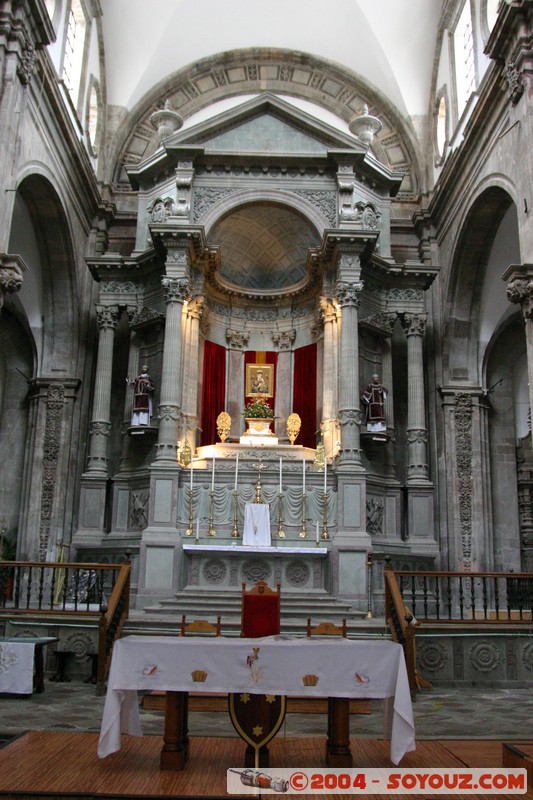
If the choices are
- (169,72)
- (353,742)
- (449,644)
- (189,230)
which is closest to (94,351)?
(189,230)

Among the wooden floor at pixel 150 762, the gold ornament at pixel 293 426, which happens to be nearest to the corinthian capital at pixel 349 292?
the gold ornament at pixel 293 426

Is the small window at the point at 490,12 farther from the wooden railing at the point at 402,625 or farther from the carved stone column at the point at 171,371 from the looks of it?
the wooden railing at the point at 402,625

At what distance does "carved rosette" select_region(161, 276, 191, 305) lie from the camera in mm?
16594

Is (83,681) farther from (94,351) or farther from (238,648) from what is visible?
(94,351)

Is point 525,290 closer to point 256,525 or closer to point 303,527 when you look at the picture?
point 303,527

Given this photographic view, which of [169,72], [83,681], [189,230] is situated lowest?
[83,681]

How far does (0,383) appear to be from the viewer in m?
20.4

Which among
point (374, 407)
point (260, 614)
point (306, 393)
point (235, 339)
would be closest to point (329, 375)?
point (374, 407)

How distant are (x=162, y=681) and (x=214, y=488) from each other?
10.1 metres

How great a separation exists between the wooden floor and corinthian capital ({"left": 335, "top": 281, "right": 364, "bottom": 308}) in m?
11.5

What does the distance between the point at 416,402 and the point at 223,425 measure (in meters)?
4.48

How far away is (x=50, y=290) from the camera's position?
19000mm

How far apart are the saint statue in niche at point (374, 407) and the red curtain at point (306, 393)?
190 centimetres

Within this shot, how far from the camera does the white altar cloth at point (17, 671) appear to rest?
8992mm
